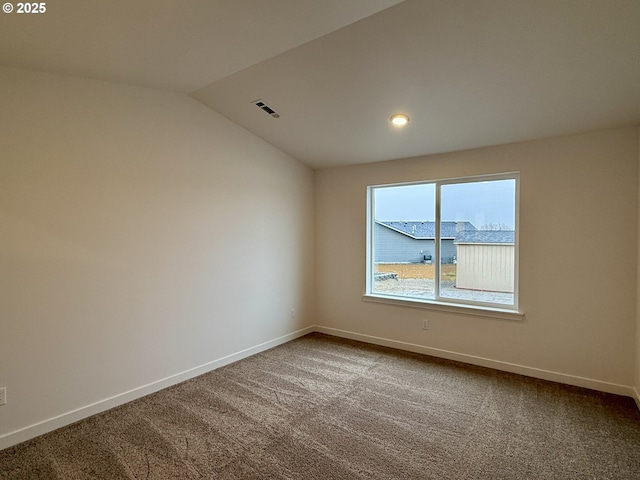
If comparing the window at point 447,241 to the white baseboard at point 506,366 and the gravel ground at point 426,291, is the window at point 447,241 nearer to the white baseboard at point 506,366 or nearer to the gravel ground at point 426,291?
the gravel ground at point 426,291

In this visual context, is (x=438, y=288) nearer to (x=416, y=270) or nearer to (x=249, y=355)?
(x=416, y=270)

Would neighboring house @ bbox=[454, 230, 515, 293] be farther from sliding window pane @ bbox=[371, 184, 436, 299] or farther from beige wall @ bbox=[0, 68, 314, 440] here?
beige wall @ bbox=[0, 68, 314, 440]

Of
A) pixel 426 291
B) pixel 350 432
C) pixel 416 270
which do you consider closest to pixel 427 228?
pixel 416 270

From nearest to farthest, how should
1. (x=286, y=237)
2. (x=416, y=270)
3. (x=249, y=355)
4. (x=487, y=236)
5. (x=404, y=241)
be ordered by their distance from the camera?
1. (x=487, y=236)
2. (x=249, y=355)
3. (x=416, y=270)
4. (x=404, y=241)
5. (x=286, y=237)

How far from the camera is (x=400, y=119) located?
3148 millimetres

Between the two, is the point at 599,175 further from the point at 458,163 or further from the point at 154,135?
the point at 154,135

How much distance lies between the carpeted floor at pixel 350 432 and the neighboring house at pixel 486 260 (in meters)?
0.95

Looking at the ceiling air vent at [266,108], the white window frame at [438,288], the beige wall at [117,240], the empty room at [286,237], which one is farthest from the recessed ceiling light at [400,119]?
the beige wall at [117,240]

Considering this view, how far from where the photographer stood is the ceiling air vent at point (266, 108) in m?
3.17

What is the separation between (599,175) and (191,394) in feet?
13.5

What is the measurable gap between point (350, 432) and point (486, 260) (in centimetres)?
237

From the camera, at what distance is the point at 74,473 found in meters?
1.91

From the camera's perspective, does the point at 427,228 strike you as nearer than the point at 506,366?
No

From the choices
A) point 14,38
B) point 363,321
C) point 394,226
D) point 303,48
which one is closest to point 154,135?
point 14,38
